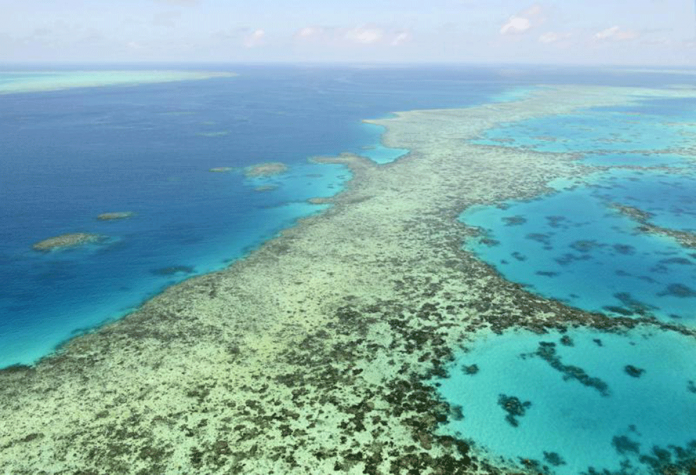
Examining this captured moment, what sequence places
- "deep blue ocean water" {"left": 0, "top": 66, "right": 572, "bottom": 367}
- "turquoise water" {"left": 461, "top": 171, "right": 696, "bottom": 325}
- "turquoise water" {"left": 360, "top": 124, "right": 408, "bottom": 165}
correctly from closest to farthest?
"turquoise water" {"left": 461, "top": 171, "right": 696, "bottom": 325}
"deep blue ocean water" {"left": 0, "top": 66, "right": 572, "bottom": 367}
"turquoise water" {"left": 360, "top": 124, "right": 408, "bottom": 165}

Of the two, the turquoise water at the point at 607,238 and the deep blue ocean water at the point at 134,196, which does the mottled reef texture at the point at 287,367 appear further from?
the deep blue ocean water at the point at 134,196

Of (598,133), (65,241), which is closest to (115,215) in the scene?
(65,241)

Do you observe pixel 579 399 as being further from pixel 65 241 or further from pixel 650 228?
pixel 65 241

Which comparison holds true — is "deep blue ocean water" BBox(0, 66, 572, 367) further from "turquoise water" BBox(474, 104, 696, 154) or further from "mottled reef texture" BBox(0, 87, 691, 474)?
"turquoise water" BBox(474, 104, 696, 154)

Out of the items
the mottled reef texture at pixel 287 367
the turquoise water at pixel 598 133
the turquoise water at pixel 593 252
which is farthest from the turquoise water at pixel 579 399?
the turquoise water at pixel 598 133

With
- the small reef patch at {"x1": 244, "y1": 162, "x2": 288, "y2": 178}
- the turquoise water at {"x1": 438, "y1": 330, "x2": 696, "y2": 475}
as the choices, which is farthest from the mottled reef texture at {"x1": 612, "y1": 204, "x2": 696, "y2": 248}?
the small reef patch at {"x1": 244, "y1": 162, "x2": 288, "y2": 178}

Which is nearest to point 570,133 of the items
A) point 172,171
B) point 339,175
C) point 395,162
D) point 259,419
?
point 395,162

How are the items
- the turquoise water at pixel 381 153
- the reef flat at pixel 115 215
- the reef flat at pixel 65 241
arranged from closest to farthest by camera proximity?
1. the reef flat at pixel 65 241
2. the reef flat at pixel 115 215
3. the turquoise water at pixel 381 153
